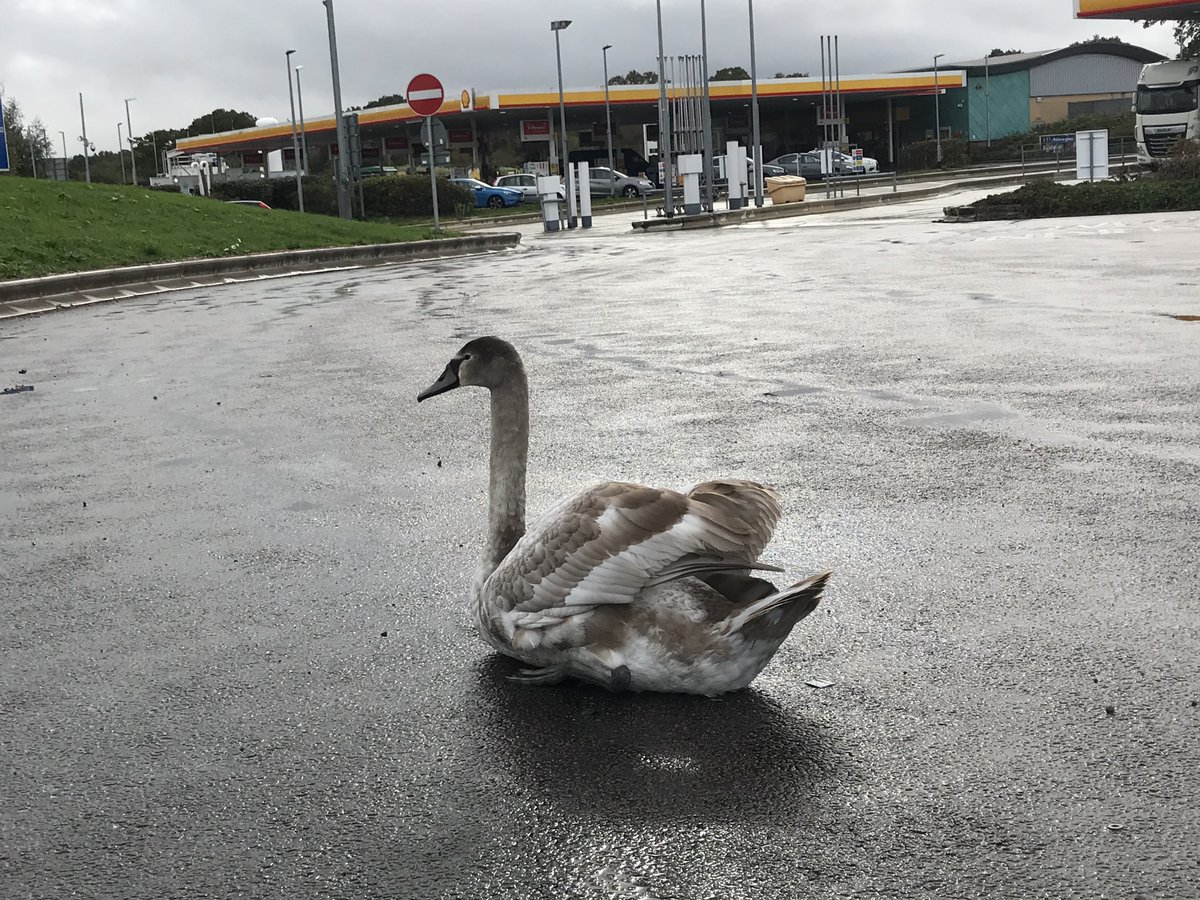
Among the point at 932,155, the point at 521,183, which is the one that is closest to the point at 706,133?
the point at 521,183

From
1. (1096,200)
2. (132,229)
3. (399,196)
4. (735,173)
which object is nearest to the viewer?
(132,229)

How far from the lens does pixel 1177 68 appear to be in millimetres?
45062

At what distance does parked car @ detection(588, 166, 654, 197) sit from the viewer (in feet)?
227

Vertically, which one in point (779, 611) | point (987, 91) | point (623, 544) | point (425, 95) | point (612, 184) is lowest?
point (779, 611)

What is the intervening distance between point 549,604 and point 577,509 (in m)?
0.27

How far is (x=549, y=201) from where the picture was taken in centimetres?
4162

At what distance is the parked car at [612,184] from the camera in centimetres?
6912

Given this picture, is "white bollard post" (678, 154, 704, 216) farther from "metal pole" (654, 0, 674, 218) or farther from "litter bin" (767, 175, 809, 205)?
"litter bin" (767, 175, 809, 205)

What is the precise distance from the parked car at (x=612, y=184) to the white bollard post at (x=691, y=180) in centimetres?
2573

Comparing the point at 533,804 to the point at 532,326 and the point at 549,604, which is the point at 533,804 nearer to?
the point at 549,604

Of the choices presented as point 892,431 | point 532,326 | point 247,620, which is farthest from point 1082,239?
point 247,620

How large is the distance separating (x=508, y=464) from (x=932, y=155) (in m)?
80.0

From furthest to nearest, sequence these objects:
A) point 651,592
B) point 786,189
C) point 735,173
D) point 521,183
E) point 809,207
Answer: point 521,183
point 786,189
point 735,173
point 809,207
point 651,592

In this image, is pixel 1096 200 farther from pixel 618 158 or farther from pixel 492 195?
pixel 618 158
